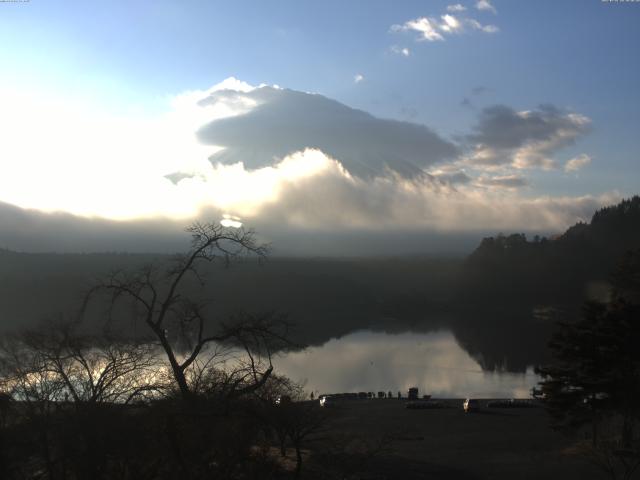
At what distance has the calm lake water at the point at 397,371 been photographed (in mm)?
35888

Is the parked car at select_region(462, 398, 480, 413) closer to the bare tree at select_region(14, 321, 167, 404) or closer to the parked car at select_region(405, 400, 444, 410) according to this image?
the parked car at select_region(405, 400, 444, 410)

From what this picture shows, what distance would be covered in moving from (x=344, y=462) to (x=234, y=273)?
245ft

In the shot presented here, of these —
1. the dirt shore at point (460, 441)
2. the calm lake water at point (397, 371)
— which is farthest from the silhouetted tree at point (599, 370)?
the calm lake water at point (397, 371)

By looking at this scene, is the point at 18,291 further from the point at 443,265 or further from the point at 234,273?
the point at 443,265

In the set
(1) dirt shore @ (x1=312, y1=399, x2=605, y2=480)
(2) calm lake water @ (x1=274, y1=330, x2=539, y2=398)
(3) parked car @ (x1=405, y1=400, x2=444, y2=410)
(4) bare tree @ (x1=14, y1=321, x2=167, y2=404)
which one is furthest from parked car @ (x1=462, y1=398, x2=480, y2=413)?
(4) bare tree @ (x1=14, y1=321, x2=167, y2=404)

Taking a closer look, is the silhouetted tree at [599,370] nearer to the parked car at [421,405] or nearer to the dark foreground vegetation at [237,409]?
the dark foreground vegetation at [237,409]

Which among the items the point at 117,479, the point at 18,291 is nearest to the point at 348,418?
the point at 117,479

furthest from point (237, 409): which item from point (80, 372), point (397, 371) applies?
point (397, 371)

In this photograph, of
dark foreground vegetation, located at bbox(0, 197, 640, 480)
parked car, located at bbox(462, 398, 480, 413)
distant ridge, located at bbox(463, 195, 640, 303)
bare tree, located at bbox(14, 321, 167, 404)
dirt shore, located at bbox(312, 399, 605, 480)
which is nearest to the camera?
dark foreground vegetation, located at bbox(0, 197, 640, 480)

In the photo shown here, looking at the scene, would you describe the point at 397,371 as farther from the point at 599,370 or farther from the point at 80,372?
the point at 80,372

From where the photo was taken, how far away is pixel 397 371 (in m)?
41.8

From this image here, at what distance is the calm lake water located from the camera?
35888 millimetres

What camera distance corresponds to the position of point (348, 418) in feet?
79.0

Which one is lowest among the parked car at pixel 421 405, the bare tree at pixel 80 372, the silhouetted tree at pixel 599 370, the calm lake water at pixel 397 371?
the calm lake water at pixel 397 371
